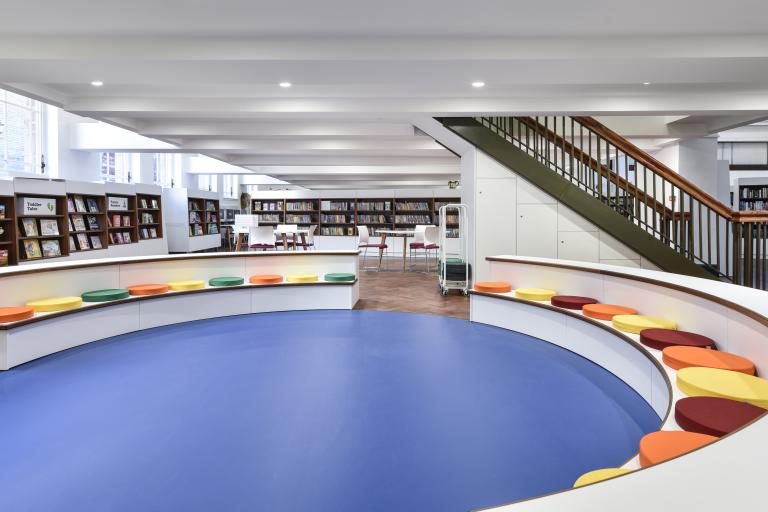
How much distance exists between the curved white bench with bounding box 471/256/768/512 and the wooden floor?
2.92ft

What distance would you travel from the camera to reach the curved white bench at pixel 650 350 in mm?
930

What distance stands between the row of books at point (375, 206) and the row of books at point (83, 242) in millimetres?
7884

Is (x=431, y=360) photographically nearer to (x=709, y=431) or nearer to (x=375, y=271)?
(x=709, y=431)

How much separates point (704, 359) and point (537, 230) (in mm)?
5039

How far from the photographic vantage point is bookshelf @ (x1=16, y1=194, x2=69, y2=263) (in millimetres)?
8617

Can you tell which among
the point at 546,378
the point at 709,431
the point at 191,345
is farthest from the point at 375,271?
the point at 709,431

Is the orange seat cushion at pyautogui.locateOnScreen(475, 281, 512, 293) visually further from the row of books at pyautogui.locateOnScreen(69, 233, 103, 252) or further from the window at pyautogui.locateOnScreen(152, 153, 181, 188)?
the window at pyautogui.locateOnScreen(152, 153, 181, 188)

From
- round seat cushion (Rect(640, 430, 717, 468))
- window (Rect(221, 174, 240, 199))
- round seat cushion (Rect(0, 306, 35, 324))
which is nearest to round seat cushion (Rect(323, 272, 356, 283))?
round seat cushion (Rect(0, 306, 35, 324))

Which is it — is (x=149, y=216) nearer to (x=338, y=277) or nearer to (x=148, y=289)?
→ (x=148, y=289)

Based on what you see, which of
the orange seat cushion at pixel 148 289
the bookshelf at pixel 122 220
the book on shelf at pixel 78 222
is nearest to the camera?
the orange seat cushion at pixel 148 289

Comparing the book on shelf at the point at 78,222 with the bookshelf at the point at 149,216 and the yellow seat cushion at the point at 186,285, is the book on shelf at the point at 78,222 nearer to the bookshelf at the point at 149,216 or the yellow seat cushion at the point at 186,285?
the bookshelf at the point at 149,216

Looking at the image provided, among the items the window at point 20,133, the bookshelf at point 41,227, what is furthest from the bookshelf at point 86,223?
the window at point 20,133

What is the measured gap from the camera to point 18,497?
2232 millimetres

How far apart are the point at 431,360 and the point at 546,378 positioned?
3.35 ft
